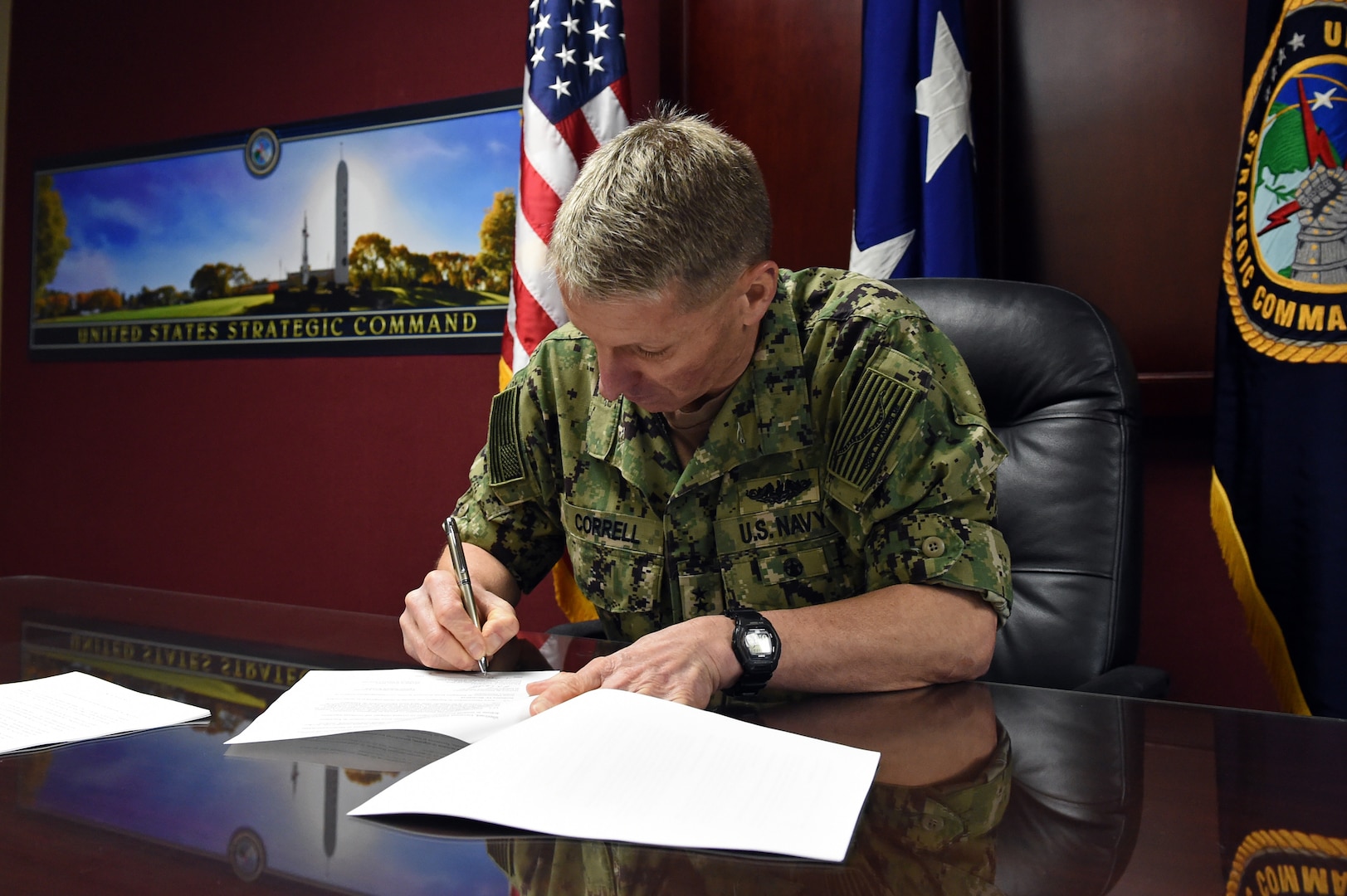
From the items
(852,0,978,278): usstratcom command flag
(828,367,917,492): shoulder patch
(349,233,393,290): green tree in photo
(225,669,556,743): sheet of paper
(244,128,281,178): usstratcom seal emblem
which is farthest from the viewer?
(244,128,281,178): usstratcom seal emblem

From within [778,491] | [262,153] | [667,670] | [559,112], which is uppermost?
[262,153]

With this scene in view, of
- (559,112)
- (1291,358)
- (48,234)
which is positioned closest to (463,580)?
(1291,358)

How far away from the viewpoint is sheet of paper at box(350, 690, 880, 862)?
57 centimetres

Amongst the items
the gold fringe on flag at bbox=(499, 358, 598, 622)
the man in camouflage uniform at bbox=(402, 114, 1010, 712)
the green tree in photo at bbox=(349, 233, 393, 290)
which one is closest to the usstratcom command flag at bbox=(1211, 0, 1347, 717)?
the man in camouflage uniform at bbox=(402, 114, 1010, 712)

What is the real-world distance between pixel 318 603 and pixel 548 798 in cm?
283

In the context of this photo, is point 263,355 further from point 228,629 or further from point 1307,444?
point 1307,444

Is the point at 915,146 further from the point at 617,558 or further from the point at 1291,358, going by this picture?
the point at 617,558

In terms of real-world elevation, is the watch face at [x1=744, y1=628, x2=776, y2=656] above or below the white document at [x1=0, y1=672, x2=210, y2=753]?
above

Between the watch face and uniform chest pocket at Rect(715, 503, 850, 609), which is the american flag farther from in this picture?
the watch face

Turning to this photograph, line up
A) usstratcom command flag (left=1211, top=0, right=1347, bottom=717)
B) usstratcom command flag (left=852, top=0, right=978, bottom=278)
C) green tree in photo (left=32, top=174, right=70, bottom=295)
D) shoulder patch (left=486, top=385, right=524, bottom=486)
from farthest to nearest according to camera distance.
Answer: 1. green tree in photo (left=32, top=174, right=70, bottom=295)
2. usstratcom command flag (left=852, top=0, right=978, bottom=278)
3. usstratcom command flag (left=1211, top=0, right=1347, bottom=717)
4. shoulder patch (left=486, top=385, right=524, bottom=486)

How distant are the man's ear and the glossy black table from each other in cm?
47

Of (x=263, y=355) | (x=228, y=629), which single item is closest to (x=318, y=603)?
(x=263, y=355)

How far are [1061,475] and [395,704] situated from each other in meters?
0.91

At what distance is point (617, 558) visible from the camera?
127 centimetres
